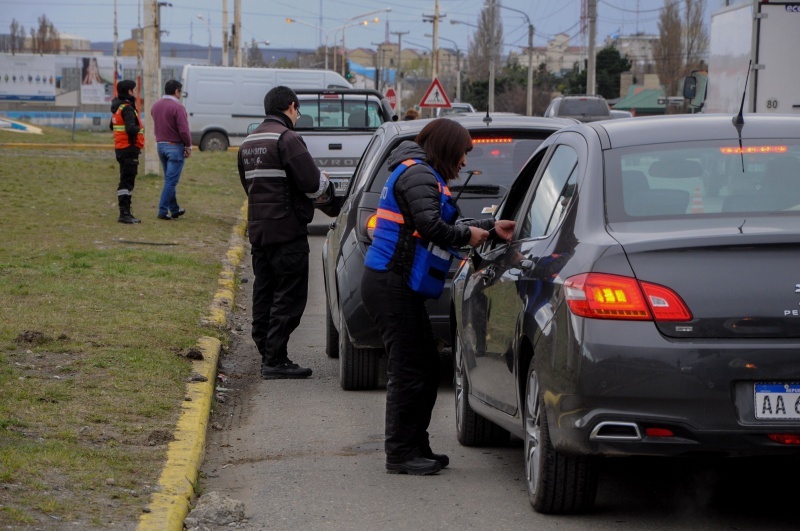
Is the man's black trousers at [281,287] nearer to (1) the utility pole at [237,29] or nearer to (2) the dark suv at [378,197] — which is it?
(2) the dark suv at [378,197]

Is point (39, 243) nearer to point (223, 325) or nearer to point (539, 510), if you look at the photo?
point (223, 325)

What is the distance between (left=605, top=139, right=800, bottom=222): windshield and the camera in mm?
5082

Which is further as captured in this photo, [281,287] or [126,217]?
[126,217]

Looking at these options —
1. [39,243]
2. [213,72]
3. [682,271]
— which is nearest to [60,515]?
[682,271]

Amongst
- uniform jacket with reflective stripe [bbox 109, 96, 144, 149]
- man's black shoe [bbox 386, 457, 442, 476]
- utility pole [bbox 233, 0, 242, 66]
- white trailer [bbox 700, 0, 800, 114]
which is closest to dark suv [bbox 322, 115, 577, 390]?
man's black shoe [bbox 386, 457, 442, 476]

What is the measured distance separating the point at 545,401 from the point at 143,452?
2265 mm

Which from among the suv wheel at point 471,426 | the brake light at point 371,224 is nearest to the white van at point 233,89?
the brake light at point 371,224

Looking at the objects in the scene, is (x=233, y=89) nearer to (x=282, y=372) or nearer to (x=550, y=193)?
(x=282, y=372)

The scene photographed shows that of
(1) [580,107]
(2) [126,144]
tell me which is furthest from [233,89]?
(2) [126,144]

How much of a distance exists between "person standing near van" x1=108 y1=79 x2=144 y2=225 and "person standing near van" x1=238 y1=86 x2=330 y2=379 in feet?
29.7

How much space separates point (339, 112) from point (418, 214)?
14.9 metres

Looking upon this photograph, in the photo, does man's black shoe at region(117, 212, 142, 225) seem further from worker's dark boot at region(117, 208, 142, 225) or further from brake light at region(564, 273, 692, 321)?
brake light at region(564, 273, 692, 321)

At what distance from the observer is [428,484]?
610cm

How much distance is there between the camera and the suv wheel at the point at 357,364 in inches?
332
